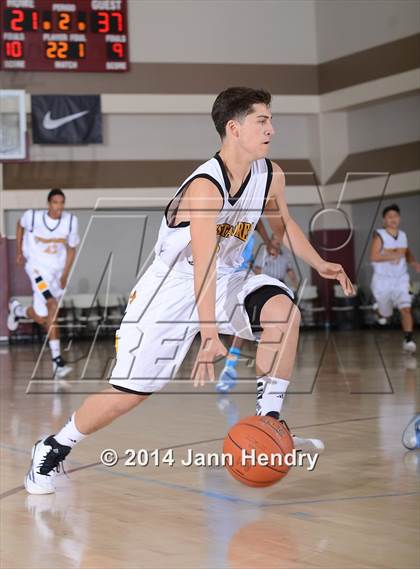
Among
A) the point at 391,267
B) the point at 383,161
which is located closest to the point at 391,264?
the point at 391,267

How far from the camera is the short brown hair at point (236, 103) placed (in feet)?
14.7

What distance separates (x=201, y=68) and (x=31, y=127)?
357cm

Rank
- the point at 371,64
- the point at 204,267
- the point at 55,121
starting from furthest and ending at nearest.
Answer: the point at 371,64 → the point at 55,121 → the point at 204,267

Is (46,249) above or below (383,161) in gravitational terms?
below

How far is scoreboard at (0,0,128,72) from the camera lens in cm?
1731

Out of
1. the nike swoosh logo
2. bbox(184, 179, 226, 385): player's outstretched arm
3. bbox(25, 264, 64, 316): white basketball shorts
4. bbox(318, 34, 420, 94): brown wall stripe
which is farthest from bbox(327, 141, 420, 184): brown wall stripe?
bbox(184, 179, 226, 385): player's outstretched arm

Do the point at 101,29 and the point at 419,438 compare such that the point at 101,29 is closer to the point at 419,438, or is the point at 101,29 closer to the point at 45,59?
the point at 45,59

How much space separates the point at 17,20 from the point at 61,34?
0.80 metres

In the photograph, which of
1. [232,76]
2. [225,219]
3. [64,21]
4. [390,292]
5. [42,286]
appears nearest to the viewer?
[225,219]

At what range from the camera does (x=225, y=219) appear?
15.3 ft

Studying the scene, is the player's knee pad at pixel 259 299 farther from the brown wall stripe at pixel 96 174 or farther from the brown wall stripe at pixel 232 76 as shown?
the brown wall stripe at pixel 96 174

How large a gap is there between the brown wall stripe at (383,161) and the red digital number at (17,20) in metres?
6.85

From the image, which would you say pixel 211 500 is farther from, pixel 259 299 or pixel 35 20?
pixel 35 20

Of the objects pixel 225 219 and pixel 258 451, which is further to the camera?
pixel 225 219
